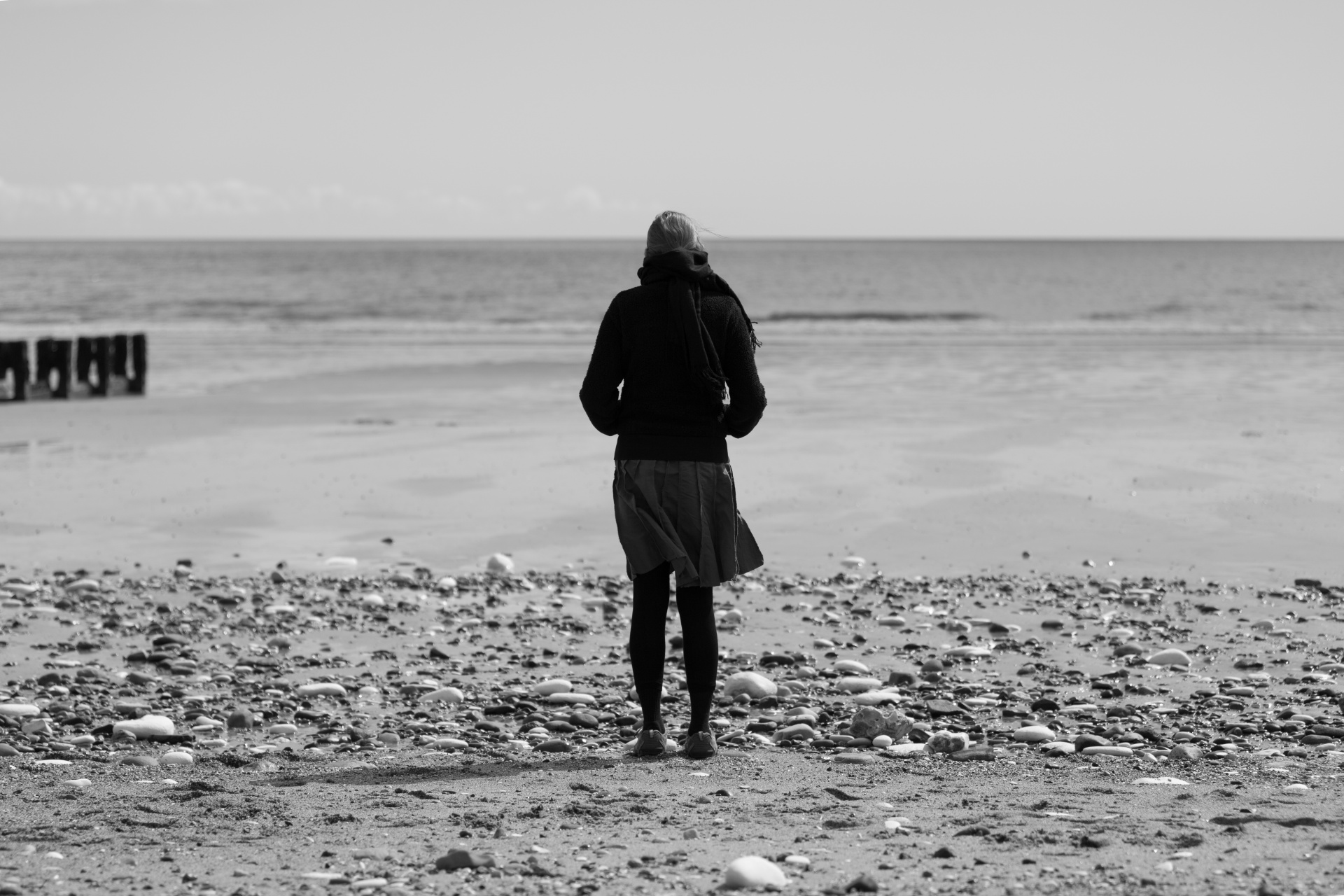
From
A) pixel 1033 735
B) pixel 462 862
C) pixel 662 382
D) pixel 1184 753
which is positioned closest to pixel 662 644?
pixel 662 382

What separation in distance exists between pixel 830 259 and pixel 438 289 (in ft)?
238

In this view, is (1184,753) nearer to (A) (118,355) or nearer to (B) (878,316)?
(A) (118,355)

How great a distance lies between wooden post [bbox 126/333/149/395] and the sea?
565 mm

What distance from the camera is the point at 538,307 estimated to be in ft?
189

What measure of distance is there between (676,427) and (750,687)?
1.54 m

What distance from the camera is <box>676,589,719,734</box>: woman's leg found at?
5414mm

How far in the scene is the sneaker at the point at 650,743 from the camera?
17.7ft

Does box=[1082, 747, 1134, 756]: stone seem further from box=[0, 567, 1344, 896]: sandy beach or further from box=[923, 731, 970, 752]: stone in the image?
box=[923, 731, 970, 752]: stone

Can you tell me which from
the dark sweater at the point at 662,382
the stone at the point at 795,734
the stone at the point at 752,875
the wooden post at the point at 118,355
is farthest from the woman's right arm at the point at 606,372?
the wooden post at the point at 118,355

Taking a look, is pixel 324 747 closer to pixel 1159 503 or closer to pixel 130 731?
pixel 130 731

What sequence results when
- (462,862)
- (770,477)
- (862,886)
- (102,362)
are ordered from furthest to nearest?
(102,362) → (770,477) → (462,862) → (862,886)

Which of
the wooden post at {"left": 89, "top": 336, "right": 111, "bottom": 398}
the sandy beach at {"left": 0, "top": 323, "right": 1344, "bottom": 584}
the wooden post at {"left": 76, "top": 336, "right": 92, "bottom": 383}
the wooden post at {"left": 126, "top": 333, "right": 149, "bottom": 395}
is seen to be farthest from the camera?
the wooden post at {"left": 126, "top": 333, "right": 149, "bottom": 395}

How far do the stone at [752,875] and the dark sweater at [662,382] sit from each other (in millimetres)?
1801

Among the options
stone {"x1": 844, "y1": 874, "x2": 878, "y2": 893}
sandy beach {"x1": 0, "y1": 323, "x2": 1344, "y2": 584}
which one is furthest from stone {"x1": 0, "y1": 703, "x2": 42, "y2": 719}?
stone {"x1": 844, "y1": 874, "x2": 878, "y2": 893}
